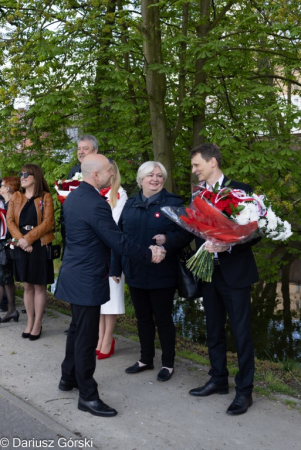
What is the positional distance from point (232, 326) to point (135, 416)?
1104 mm

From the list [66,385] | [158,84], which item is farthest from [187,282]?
[158,84]

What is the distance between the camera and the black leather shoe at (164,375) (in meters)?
5.29

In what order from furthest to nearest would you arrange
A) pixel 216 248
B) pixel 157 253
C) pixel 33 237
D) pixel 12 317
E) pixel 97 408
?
pixel 12 317
pixel 33 237
pixel 157 253
pixel 97 408
pixel 216 248

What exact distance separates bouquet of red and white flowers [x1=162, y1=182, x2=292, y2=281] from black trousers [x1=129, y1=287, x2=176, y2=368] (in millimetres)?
1089

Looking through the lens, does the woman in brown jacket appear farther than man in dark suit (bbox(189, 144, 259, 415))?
Yes

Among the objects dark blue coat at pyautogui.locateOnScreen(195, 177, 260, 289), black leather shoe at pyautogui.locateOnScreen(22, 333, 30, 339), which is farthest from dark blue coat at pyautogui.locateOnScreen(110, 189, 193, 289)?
black leather shoe at pyautogui.locateOnScreen(22, 333, 30, 339)

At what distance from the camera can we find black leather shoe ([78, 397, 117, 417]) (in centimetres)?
449

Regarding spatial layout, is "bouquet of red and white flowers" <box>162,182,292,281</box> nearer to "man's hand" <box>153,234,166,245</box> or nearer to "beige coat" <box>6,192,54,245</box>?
"man's hand" <box>153,234,166,245</box>

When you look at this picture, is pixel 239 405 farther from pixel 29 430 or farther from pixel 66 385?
pixel 29 430

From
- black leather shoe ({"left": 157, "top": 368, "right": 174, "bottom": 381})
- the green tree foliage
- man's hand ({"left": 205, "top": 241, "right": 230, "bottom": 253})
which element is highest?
the green tree foliage

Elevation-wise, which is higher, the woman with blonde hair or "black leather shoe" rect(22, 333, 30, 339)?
the woman with blonde hair

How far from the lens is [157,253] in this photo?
15.5 feet

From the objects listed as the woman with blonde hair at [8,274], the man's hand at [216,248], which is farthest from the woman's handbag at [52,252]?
the man's hand at [216,248]

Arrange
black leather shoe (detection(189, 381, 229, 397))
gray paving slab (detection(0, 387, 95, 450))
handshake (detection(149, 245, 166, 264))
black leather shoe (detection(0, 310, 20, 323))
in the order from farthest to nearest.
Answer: black leather shoe (detection(0, 310, 20, 323)) → black leather shoe (detection(189, 381, 229, 397)) → handshake (detection(149, 245, 166, 264)) → gray paving slab (detection(0, 387, 95, 450))
